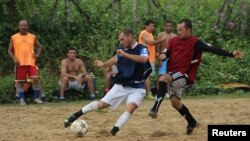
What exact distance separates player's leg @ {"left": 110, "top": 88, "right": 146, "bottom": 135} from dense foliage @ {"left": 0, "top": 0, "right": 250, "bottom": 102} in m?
6.59

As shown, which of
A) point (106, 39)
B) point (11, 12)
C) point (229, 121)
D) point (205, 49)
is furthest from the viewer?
point (106, 39)

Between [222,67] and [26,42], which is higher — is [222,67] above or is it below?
below

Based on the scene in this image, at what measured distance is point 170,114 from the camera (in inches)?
509

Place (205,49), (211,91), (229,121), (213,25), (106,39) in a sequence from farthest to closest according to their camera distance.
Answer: (213,25) < (106,39) < (211,91) < (229,121) < (205,49)

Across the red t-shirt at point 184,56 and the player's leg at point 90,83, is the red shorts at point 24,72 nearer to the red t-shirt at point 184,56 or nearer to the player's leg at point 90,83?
the player's leg at point 90,83

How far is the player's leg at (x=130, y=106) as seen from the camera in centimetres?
975

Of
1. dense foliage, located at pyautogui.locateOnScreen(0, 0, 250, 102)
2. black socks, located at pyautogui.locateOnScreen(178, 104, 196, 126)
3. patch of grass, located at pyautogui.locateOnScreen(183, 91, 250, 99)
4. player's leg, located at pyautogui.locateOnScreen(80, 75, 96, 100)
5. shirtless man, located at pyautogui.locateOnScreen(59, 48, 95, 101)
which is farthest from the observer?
dense foliage, located at pyautogui.locateOnScreen(0, 0, 250, 102)

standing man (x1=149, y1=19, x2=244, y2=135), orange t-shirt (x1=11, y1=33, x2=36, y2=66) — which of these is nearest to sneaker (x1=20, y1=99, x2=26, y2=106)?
orange t-shirt (x1=11, y1=33, x2=36, y2=66)

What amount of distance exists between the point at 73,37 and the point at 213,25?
511 cm

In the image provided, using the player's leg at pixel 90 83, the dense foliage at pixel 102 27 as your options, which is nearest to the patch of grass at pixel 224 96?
the dense foliage at pixel 102 27

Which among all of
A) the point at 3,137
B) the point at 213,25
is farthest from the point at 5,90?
the point at 213,25

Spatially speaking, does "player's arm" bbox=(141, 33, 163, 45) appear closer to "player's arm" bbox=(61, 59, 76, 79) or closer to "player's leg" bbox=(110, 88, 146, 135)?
"player's arm" bbox=(61, 59, 76, 79)

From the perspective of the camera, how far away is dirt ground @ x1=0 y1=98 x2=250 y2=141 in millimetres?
9906

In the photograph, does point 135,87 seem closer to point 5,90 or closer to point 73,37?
point 5,90
